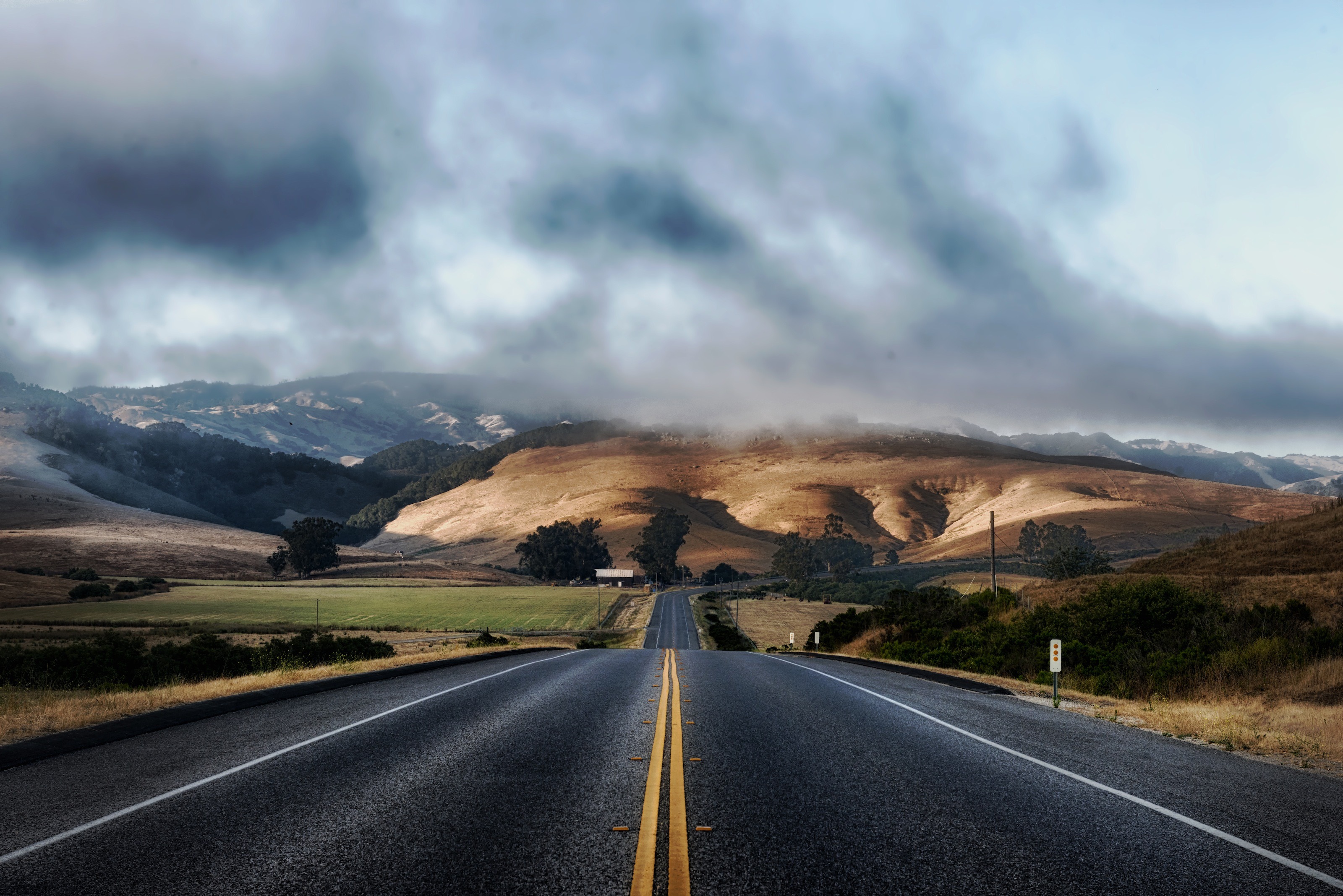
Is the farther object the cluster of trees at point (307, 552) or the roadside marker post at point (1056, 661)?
the cluster of trees at point (307, 552)

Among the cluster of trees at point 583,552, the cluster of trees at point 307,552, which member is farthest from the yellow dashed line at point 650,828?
the cluster of trees at point 307,552

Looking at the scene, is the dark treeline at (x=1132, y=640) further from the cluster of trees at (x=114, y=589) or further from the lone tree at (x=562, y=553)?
the lone tree at (x=562, y=553)

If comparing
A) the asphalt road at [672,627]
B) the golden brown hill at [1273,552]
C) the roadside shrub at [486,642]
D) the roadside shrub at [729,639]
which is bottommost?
the asphalt road at [672,627]

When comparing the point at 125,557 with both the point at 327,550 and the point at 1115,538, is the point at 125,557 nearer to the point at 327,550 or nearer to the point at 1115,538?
the point at 327,550

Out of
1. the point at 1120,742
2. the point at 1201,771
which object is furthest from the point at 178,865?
the point at 1120,742

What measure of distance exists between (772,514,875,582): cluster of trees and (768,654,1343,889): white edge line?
144 meters

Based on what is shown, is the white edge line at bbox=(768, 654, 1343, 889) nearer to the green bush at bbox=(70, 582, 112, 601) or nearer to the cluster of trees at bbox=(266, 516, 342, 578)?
the green bush at bbox=(70, 582, 112, 601)

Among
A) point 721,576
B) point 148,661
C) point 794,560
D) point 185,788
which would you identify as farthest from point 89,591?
point 185,788

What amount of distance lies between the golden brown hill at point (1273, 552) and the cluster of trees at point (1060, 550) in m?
35.1

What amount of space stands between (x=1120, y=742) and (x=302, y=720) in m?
12.0

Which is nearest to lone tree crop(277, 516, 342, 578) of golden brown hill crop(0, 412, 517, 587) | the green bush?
golden brown hill crop(0, 412, 517, 587)

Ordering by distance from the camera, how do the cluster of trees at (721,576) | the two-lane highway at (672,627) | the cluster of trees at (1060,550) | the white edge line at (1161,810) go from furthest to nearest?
the cluster of trees at (721,576) → the cluster of trees at (1060,550) → the two-lane highway at (672,627) → the white edge line at (1161,810)

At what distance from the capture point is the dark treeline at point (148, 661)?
22.7 metres

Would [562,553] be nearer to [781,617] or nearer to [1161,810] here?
[781,617]
